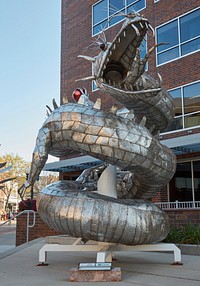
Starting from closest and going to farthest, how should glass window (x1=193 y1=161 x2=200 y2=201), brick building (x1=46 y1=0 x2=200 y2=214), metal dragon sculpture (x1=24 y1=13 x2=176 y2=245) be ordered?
1. metal dragon sculpture (x1=24 y1=13 x2=176 y2=245)
2. brick building (x1=46 y1=0 x2=200 y2=214)
3. glass window (x1=193 y1=161 x2=200 y2=201)

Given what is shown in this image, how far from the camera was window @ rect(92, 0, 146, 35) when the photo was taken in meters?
18.5

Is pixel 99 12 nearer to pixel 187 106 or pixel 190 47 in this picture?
pixel 190 47

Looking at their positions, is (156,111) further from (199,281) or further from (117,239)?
(199,281)

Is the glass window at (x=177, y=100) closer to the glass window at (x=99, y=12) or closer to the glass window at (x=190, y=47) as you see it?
the glass window at (x=190, y=47)

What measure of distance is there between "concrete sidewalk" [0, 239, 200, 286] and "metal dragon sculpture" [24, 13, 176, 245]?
0.59 metres

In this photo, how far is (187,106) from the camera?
15.5 m

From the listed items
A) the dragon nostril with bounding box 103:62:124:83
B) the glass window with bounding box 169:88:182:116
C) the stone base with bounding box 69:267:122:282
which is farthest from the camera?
the glass window with bounding box 169:88:182:116

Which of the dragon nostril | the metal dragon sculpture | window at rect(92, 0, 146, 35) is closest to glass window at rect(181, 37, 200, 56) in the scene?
window at rect(92, 0, 146, 35)

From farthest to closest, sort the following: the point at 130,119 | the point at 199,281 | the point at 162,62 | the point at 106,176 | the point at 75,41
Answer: the point at 75,41 → the point at 162,62 → the point at 106,176 → the point at 130,119 → the point at 199,281

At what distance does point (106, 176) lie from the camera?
7172 millimetres

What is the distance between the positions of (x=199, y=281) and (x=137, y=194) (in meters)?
2.51

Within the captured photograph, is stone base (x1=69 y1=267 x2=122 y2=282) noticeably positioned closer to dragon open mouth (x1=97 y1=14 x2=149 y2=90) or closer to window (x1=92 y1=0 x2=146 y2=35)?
dragon open mouth (x1=97 y1=14 x2=149 y2=90)

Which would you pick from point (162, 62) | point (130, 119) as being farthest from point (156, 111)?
point (162, 62)

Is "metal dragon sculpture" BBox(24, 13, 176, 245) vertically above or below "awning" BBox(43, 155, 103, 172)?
below
